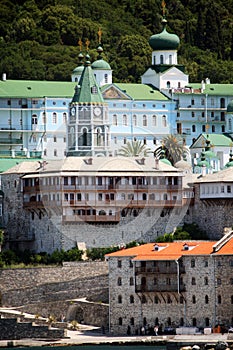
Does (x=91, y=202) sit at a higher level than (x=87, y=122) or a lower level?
lower

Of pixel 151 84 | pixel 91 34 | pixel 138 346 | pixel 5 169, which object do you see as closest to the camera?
pixel 138 346

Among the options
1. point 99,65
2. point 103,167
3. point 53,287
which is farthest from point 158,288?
point 99,65

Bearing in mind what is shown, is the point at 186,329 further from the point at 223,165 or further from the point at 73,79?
the point at 73,79

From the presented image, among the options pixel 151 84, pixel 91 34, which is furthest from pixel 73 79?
pixel 91 34

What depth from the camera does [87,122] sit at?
145 m

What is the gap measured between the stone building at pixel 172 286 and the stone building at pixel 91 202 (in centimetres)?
1066

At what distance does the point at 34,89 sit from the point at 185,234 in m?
33.7

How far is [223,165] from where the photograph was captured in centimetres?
15825

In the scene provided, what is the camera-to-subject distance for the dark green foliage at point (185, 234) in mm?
130625

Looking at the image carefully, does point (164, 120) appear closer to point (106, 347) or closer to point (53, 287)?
point (53, 287)

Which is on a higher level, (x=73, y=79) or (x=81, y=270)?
(x=73, y=79)

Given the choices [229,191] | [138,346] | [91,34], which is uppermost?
[91,34]

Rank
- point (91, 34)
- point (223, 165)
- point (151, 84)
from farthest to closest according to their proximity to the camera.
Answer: point (91, 34) < point (151, 84) < point (223, 165)

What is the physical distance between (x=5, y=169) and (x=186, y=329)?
1117 inches
